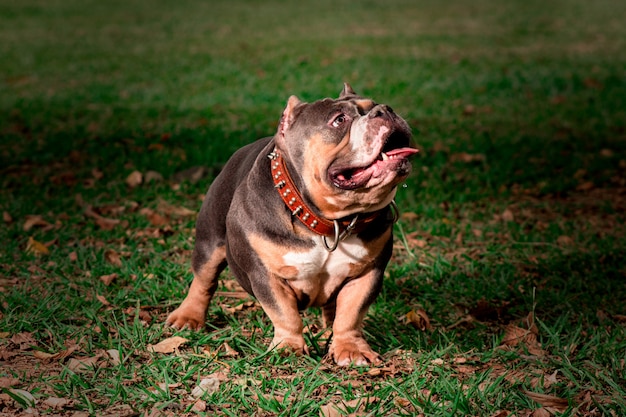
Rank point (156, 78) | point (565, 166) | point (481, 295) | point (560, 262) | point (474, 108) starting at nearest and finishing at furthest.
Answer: point (481, 295) → point (560, 262) → point (565, 166) → point (474, 108) → point (156, 78)

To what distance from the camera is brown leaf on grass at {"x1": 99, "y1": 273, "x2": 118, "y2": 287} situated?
4668mm

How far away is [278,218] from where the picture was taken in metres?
3.60

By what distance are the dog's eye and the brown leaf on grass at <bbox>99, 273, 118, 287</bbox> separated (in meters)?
2.03

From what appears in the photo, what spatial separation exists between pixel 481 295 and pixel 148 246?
2356 mm

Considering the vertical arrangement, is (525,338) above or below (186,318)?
below

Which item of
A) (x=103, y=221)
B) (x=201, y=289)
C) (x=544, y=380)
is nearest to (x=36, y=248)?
(x=103, y=221)

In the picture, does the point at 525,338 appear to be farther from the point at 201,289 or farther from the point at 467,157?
the point at 467,157

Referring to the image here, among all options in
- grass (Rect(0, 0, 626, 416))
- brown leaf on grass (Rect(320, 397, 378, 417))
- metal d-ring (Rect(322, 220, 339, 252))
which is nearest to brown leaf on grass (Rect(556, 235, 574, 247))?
grass (Rect(0, 0, 626, 416))

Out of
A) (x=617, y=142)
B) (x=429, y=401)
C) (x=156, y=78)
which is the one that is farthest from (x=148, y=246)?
(x=156, y=78)

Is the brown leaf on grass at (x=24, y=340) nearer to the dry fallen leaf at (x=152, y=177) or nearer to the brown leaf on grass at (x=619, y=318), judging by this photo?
the dry fallen leaf at (x=152, y=177)

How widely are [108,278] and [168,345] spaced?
1.03m

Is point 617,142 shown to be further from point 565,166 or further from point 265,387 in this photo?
point 265,387

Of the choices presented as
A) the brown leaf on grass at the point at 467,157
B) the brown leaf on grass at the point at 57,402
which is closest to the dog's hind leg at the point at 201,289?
the brown leaf on grass at the point at 57,402

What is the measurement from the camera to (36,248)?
204 inches
